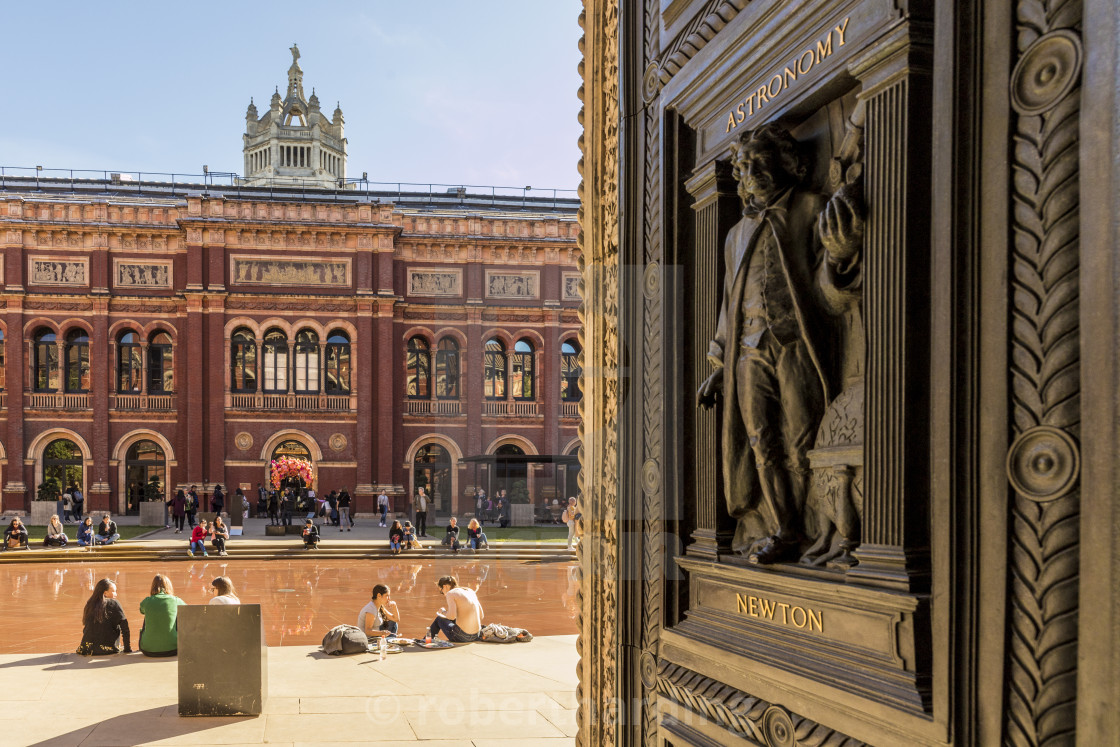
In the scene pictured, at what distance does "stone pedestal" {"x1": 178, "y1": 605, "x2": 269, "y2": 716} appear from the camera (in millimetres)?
7176

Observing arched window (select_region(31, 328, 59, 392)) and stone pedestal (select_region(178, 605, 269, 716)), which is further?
arched window (select_region(31, 328, 59, 392))

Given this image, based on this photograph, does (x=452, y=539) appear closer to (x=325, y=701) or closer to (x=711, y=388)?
(x=325, y=701)

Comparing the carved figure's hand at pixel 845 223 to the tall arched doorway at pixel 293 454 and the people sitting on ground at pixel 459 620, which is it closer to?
the people sitting on ground at pixel 459 620

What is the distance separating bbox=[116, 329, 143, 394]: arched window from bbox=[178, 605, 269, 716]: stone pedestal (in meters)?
30.9

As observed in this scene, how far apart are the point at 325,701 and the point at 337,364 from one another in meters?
29.3

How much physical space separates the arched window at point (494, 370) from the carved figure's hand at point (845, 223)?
34.7m

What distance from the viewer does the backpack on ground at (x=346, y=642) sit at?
9711 mm

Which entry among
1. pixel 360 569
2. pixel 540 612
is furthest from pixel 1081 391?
pixel 360 569

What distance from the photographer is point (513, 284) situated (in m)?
36.5

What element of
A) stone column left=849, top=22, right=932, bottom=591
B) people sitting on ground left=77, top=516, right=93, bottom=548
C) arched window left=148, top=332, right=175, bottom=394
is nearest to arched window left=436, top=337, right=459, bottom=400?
arched window left=148, top=332, right=175, bottom=394

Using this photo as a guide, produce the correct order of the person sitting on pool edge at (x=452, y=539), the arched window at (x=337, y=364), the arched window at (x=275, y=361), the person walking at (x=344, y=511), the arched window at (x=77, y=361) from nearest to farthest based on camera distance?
the person sitting on pool edge at (x=452, y=539) → the person walking at (x=344, y=511) → the arched window at (x=77, y=361) → the arched window at (x=275, y=361) → the arched window at (x=337, y=364)

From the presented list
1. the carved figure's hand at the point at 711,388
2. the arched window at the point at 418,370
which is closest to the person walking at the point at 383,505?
the arched window at the point at 418,370

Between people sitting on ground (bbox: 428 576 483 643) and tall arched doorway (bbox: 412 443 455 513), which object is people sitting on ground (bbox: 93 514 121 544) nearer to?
tall arched doorway (bbox: 412 443 455 513)

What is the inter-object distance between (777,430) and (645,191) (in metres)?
1.13
